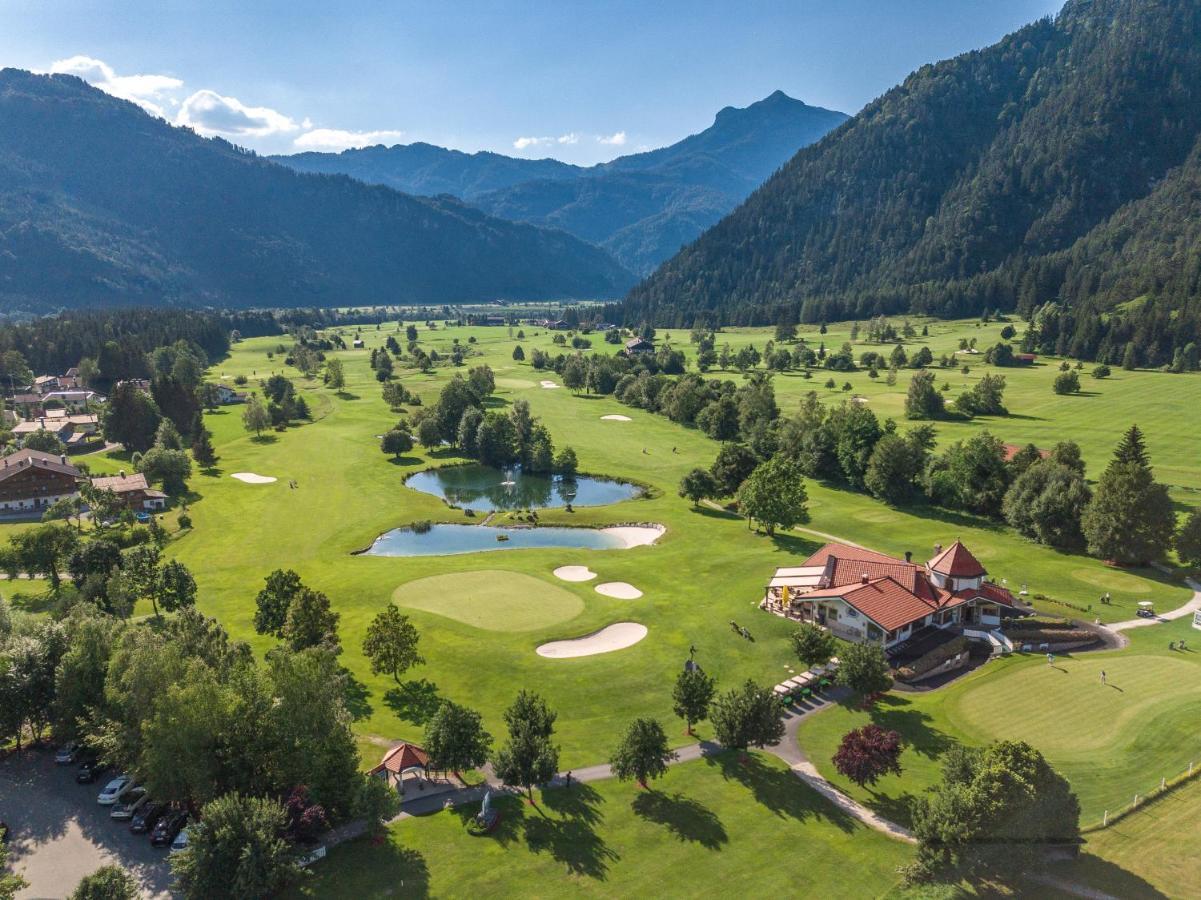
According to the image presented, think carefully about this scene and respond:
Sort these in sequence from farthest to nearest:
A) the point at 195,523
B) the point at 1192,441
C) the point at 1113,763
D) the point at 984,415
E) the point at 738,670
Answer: the point at 984,415
the point at 1192,441
the point at 195,523
the point at 738,670
the point at 1113,763

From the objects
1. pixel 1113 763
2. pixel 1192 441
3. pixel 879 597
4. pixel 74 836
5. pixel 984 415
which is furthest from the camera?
pixel 984 415

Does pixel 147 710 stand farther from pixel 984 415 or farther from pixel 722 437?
pixel 984 415

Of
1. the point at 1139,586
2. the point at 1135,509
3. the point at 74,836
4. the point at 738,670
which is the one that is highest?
the point at 1135,509

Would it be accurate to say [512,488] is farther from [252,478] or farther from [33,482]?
[33,482]

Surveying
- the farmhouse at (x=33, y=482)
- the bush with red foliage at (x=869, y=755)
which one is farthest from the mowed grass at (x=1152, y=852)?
the farmhouse at (x=33, y=482)

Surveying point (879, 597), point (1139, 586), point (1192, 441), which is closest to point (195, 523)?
point (879, 597)

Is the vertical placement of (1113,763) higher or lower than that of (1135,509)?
lower

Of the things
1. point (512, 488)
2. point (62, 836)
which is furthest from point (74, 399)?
point (62, 836)

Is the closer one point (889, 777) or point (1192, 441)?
point (889, 777)
